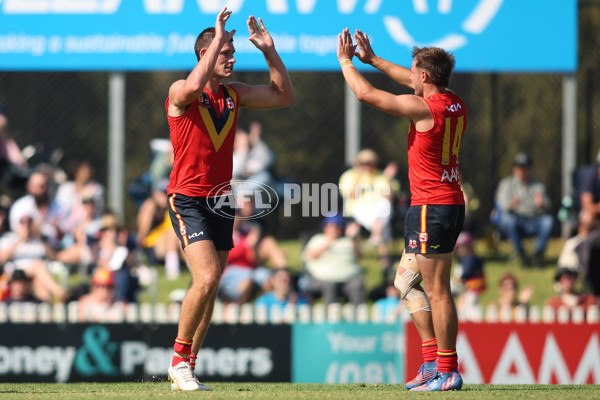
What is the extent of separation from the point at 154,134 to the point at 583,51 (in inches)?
349

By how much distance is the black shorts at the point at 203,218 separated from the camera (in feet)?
20.7

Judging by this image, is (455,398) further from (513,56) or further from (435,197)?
(513,56)

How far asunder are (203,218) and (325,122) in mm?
12179

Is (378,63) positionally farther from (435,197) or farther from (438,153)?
(435,197)

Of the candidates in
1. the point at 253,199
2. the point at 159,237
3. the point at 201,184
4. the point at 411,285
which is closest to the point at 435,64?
the point at 411,285

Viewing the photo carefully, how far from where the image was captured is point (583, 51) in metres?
19.0

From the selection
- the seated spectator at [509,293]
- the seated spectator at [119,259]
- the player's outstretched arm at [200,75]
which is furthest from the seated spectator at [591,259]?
the player's outstretched arm at [200,75]

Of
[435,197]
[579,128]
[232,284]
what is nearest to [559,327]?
[232,284]

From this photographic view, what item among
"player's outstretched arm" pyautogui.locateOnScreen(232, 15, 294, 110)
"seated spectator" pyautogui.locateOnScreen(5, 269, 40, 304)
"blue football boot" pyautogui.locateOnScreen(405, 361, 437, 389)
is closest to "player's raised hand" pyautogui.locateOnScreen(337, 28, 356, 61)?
"player's outstretched arm" pyautogui.locateOnScreen(232, 15, 294, 110)

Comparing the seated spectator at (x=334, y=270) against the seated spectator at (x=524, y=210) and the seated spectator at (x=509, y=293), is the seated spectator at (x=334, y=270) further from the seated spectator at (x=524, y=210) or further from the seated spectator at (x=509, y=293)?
the seated spectator at (x=524, y=210)

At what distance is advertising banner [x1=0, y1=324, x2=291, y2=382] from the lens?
34.6 ft

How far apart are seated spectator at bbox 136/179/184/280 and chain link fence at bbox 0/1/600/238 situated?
2.09 m

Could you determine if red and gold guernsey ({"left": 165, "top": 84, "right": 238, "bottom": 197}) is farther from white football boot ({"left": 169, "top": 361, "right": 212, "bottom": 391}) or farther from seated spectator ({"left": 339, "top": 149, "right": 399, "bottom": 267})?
seated spectator ({"left": 339, "top": 149, "right": 399, "bottom": 267})

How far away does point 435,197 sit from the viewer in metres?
6.24
